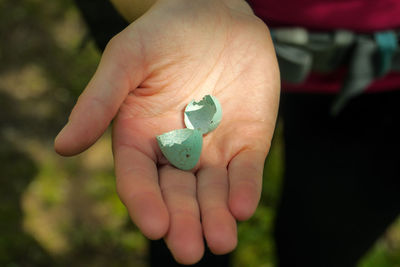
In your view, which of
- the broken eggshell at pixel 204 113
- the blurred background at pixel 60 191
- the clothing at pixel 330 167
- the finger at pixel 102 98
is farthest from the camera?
the blurred background at pixel 60 191

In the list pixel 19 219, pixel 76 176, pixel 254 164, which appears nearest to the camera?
pixel 254 164

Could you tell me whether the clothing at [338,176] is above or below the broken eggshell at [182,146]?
below

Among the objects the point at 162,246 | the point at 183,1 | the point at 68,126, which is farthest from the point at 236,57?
the point at 162,246

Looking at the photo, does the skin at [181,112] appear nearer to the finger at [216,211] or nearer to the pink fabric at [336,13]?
the finger at [216,211]

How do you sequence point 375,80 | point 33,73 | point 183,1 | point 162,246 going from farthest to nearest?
1. point 33,73
2. point 162,246
3. point 375,80
4. point 183,1

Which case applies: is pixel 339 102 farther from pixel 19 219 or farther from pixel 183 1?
pixel 19 219

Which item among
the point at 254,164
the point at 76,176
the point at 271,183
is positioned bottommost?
the point at 271,183

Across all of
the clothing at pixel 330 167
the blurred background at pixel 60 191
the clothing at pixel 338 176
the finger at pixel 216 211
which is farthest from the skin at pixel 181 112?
the blurred background at pixel 60 191
